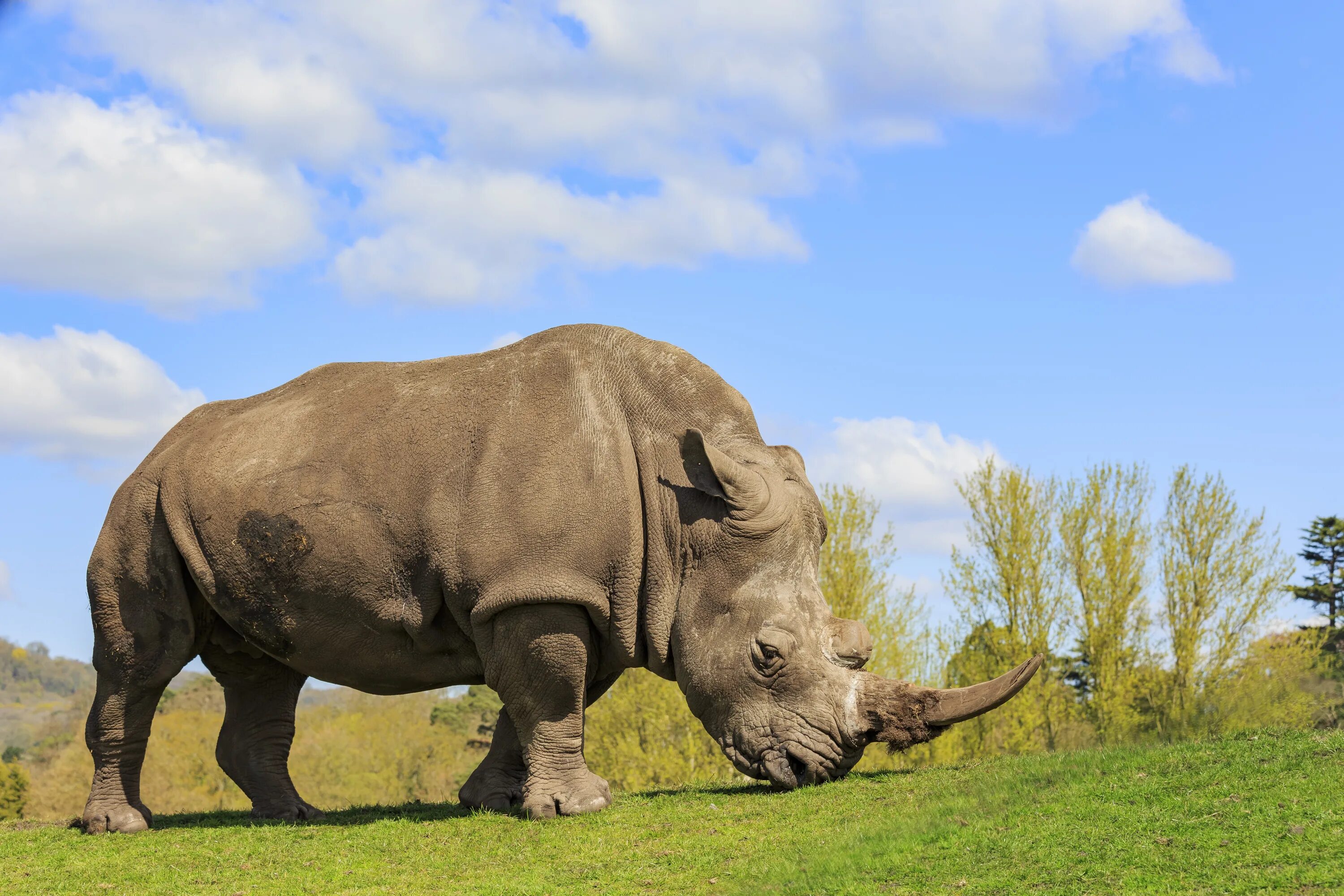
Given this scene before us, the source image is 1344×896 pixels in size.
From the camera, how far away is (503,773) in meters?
12.2

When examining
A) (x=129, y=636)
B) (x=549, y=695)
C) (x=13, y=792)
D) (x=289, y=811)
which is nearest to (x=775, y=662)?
(x=549, y=695)

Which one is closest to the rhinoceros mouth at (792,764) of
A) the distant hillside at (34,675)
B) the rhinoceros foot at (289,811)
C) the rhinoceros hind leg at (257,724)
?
the rhinoceros foot at (289,811)

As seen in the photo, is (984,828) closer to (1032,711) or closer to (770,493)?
(770,493)

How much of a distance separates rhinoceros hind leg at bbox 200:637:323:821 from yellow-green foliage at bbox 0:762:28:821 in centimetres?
3036

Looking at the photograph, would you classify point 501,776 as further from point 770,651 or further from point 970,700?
point 970,700

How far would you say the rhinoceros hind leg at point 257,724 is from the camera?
527 inches

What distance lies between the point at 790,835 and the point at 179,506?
6.44 m

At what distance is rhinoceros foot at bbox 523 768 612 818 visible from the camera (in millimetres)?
11047

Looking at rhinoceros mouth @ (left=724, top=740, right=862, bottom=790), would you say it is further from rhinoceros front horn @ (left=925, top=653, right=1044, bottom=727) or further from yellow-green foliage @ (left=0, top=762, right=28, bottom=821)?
yellow-green foliage @ (left=0, top=762, right=28, bottom=821)

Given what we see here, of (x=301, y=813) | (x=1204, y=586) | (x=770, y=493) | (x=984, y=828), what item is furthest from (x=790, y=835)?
(x=1204, y=586)

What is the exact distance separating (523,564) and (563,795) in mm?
1983

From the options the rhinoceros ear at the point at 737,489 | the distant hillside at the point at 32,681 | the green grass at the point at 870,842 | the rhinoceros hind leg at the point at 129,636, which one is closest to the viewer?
the green grass at the point at 870,842

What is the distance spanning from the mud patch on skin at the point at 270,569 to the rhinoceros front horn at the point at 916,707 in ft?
16.4

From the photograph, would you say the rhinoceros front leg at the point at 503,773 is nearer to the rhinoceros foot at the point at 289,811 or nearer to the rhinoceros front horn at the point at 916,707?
the rhinoceros foot at the point at 289,811
